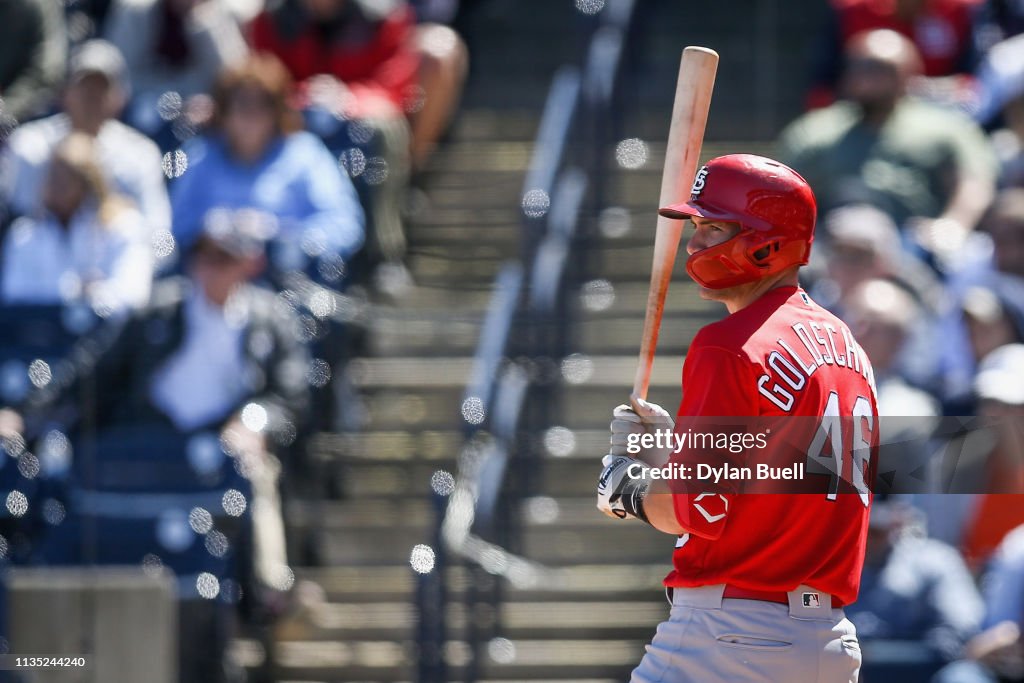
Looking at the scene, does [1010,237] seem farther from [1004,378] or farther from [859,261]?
[1004,378]

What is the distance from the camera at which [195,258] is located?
6.55m

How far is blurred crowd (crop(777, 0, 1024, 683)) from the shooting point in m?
5.16

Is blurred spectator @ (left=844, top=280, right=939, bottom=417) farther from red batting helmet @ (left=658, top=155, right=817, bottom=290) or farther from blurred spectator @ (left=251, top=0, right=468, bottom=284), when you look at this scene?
blurred spectator @ (left=251, top=0, right=468, bottom=284)

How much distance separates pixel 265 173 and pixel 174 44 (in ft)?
4.51

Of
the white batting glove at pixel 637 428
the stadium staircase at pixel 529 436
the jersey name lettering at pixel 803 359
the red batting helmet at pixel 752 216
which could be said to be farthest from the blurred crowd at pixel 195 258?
the jersey name lettering at pixel 803 359

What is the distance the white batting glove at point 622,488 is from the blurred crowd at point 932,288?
6.39 ft

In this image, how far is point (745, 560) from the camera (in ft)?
11.0

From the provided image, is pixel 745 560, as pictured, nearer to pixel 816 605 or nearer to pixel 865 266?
pixel 816 605

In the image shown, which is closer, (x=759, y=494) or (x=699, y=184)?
(x=759, y=494)

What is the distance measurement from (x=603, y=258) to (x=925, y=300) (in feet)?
6.03

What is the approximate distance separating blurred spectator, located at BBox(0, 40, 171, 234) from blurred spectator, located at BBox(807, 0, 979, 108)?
299 centimetres

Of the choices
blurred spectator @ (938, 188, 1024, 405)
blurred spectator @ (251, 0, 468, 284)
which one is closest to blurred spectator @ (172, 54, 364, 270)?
blurred spectator @ (251, 0, 468, 284)

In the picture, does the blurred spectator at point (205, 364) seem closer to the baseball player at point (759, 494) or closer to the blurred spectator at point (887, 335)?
the blurred spectator at point (887, 335)

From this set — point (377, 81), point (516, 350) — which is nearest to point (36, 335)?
point (516, 350)
